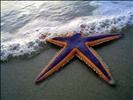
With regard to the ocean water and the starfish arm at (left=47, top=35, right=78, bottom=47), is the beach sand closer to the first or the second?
the starfish arm at (left=47, top=35, right=78, bottom=47)

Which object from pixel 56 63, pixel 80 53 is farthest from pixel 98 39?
pixel 56 63

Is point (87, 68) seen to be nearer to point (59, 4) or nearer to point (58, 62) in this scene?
point (58, 62)

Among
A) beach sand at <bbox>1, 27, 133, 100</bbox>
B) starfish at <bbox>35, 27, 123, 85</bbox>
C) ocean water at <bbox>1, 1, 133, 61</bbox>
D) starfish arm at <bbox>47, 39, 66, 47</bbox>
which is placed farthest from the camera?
ocean water at <bbox>1, 1, 133, 61</bbox>

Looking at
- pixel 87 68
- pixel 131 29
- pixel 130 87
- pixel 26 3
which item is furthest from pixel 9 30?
pixel 130 87

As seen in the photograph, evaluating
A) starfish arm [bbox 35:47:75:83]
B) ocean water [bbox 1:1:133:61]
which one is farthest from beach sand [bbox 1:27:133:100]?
ocean water [bbox 1:1:133:61]

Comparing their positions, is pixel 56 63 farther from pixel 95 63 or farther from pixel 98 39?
pixel 98 39

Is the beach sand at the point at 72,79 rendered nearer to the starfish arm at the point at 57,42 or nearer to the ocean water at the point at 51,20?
the starfish arm at the point at 57,42
